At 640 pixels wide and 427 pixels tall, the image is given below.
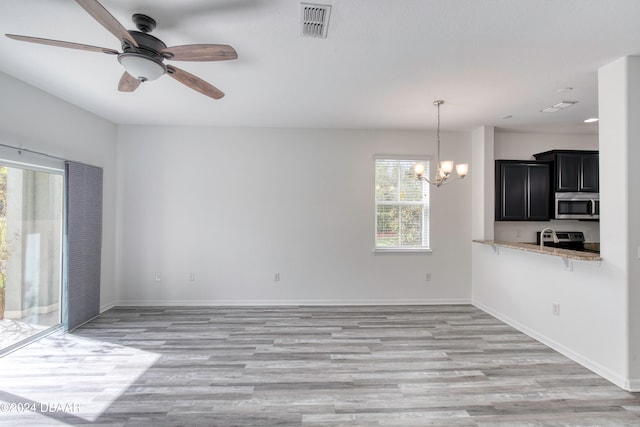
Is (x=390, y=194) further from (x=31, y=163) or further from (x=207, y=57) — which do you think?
(x=31, y=163)

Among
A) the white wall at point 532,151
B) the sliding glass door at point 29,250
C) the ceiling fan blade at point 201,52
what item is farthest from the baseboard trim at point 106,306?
the white wall at point 532,151

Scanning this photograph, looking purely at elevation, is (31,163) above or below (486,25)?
below

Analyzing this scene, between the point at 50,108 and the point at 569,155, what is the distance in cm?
671

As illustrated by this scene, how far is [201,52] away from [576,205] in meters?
5.15

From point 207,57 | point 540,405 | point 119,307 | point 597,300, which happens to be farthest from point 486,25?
point 119,307

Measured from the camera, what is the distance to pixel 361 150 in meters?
4.67

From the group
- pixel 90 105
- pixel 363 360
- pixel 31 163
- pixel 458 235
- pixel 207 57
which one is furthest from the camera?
pixel 458 235

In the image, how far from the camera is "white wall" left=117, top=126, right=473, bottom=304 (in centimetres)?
454

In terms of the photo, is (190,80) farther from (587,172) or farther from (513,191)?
(587,172)

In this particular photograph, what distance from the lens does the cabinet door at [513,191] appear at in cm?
439

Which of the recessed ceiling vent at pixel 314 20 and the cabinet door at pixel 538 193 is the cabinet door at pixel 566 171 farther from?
the recessed ceiling vent at pixel 314 20

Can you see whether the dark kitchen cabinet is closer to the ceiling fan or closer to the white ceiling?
the white ceiling

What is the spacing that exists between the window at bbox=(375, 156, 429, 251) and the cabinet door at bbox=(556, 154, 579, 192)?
1.78 m

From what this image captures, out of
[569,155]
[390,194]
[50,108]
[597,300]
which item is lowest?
[597,300]
